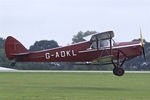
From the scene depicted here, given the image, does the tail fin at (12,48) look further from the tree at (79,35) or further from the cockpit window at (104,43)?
the tree at (79,35)

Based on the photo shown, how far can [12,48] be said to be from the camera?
4184 centimetres

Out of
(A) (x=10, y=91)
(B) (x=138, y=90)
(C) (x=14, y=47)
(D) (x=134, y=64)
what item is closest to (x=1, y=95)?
(A) (x=10, y=91)

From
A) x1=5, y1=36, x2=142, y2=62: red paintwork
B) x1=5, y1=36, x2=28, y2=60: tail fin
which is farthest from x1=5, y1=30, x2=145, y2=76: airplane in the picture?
x1=5, y1=36, x2=28, y2=60: tail fin

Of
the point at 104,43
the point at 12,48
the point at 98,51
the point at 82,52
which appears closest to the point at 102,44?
the point at 104,43

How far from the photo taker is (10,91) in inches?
1356

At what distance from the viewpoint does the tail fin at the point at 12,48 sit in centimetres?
4166

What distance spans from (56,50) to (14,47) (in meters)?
2.73

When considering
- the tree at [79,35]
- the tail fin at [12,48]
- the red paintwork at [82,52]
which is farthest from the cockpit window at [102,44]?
the tree at [79,35]

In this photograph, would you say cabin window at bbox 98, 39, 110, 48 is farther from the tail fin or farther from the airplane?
the tail fin

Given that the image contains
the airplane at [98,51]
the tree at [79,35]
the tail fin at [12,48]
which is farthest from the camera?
the tree at [79,35]

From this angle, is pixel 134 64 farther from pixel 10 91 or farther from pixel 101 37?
pixel 10 91

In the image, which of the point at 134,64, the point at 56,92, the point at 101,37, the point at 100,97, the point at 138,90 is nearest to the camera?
the point at 100,97

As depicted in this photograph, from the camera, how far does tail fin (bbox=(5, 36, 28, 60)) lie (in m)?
41.7

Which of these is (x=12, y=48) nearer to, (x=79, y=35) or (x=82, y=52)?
(x=82, y=52)
